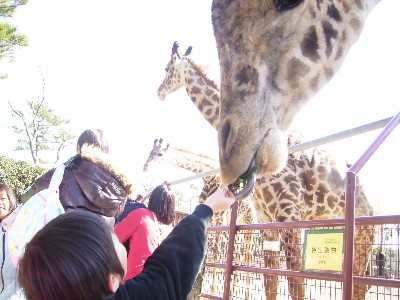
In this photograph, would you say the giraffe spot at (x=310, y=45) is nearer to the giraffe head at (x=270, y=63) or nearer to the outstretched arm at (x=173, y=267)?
the giraffe head at (x=270, y=63)

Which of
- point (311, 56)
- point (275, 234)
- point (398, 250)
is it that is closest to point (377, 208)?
point (275, 234)

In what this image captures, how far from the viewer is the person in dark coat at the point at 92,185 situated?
2.33 metres

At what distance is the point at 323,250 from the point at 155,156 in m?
6.51

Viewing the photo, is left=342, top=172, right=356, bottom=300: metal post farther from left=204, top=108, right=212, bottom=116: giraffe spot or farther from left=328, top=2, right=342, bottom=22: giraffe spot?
left=204, top=108, right=212, bottom=116: giraffe spot

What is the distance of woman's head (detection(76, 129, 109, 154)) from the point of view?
103 inches

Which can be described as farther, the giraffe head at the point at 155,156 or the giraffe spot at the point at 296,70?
the giraffe head at the point at 155,156

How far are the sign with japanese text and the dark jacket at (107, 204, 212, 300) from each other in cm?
114

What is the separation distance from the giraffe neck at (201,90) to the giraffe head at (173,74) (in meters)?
0.29

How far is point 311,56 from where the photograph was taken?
2014mm

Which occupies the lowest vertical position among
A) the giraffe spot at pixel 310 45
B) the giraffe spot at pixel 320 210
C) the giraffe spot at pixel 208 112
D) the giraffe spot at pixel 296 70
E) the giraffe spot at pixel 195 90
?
the giraffe spot at pixel 320 210

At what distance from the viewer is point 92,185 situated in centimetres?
232

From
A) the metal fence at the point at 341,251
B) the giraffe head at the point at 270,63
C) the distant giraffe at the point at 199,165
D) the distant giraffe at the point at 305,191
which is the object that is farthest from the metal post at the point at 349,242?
the distant giraffe at the point at 199,165

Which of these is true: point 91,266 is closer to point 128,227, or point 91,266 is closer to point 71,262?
point 71,262

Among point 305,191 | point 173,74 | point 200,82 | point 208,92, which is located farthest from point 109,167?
point 173,74
